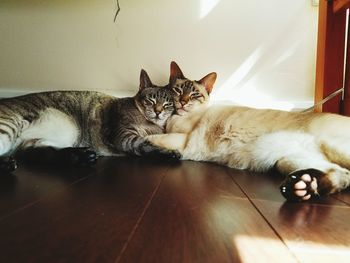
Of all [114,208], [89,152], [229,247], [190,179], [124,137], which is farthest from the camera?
[124,137]

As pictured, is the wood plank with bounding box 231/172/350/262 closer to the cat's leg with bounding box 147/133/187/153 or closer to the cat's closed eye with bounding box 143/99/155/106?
the cat's leg with bounding box 147/133/187/153

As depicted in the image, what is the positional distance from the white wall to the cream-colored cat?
0.25 metres

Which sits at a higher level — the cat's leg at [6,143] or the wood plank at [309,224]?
the cat's leg at [6,143]

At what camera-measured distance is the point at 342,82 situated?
1.64 meters

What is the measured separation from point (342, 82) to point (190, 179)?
45.6 inches

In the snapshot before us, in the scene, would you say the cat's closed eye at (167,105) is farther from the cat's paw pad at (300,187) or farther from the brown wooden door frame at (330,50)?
the cat's paw pad at (300,187)

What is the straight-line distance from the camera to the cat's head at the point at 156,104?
1.70 m

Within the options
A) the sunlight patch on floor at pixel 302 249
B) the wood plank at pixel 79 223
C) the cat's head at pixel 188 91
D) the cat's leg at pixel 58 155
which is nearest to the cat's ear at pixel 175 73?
the cat's head at pixel 188 91

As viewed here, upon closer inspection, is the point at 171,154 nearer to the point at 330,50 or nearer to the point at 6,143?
the point at 6,143

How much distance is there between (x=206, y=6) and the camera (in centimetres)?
194

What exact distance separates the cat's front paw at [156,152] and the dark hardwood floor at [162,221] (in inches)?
16.1

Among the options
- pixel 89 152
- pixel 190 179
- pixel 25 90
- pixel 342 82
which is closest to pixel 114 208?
pixel 190 179

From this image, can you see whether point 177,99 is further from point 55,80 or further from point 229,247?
point 229,247

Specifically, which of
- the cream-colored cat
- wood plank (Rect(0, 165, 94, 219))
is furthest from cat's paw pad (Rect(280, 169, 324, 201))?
wood plank (Rect(0, 165, 94, 219))
